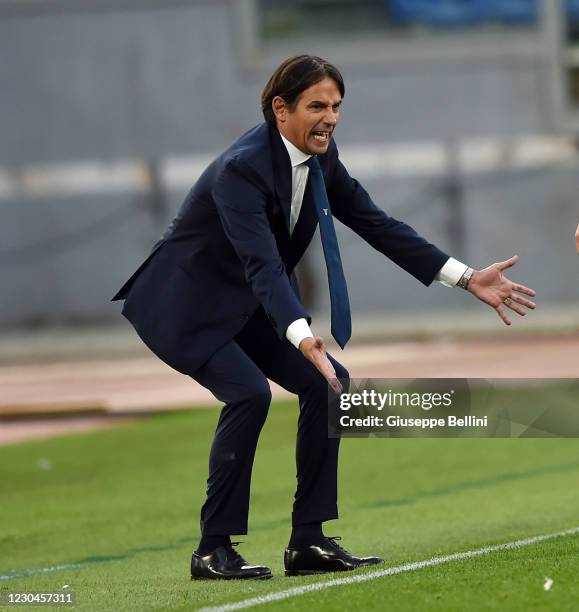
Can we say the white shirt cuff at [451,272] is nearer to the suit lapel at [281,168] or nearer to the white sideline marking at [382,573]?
the suit lapel at [281,168]

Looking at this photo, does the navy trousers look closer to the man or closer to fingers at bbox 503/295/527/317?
the man

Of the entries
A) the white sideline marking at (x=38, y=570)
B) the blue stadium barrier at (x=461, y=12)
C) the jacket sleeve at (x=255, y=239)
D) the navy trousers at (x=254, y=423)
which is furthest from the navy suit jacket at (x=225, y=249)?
the blue stadium barrier at (x=461, y=12)

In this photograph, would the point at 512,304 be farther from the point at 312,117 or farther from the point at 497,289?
the point at 312,117

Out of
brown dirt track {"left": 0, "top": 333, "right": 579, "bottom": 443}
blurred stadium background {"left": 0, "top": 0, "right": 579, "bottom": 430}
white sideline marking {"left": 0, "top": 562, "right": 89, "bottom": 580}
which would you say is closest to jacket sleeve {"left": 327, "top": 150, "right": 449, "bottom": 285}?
A: white sideline marking {"left": 0, "top": 562, "right": 89, "bottom": 580}

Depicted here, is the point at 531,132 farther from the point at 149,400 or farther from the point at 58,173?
the point at 149,400

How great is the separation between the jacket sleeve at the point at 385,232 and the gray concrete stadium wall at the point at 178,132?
1787cm

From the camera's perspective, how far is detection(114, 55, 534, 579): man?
543 centimetres

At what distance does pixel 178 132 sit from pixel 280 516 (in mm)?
16478

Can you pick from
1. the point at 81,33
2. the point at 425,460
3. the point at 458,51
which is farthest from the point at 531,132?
the point at 425,460

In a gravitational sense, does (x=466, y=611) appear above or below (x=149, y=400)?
above

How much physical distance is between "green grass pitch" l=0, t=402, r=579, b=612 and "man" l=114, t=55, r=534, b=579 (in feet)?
1.07

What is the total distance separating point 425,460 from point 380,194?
45.9 ft

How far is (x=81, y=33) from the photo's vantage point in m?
24.2

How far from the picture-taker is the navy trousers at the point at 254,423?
557 centimetres
